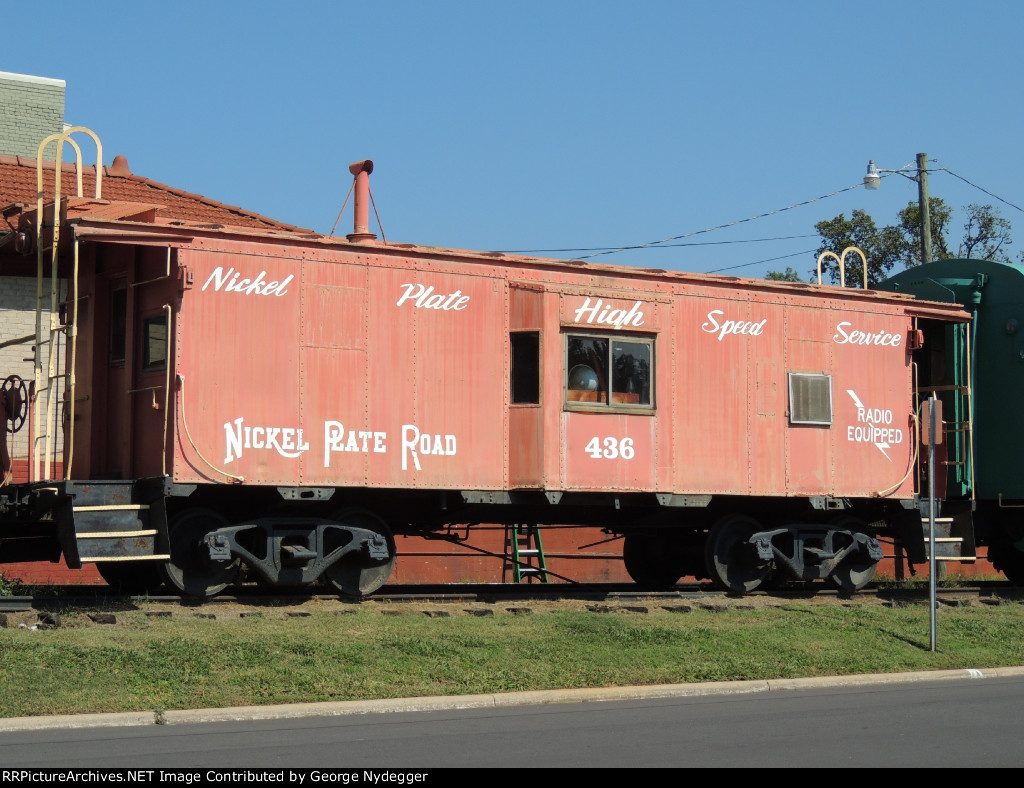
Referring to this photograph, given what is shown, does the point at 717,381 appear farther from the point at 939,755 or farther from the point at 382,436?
the point at 939,755

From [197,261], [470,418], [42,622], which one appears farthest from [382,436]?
[42,622]

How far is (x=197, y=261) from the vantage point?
13086 millimetres

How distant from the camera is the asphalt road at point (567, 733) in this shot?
7.30 meters

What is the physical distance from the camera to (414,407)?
14086 mm

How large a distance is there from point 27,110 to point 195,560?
44.5ft

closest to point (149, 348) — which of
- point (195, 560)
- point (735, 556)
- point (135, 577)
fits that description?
point (195, 560)

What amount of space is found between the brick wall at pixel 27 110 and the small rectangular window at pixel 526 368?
41.3 feet

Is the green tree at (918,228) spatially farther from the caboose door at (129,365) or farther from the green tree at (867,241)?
the caboose door at (129,365)

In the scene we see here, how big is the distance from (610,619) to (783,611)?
2381mm

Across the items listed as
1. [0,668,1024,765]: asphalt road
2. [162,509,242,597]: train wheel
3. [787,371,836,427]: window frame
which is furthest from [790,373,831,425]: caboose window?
[162,509,242,597]: train wheel

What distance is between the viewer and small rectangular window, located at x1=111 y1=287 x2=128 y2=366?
14.1 meters

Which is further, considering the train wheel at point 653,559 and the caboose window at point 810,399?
the train wheel at point 653,559

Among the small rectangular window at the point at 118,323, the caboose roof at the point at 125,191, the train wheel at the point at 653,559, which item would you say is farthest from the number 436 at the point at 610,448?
the caboose roof at the point at 125,191

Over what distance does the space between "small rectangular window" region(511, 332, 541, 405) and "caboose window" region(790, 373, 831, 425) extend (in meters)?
3.58
